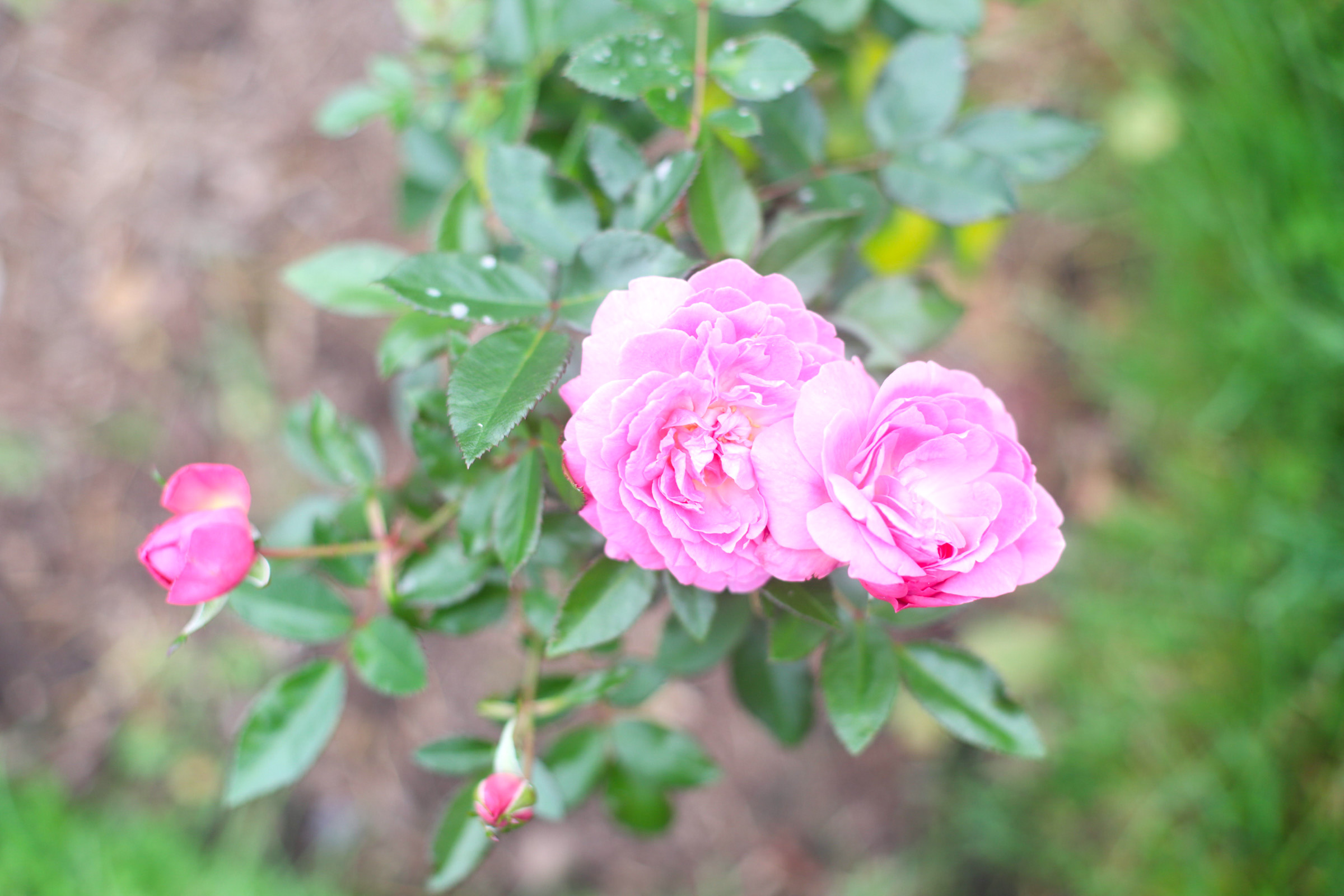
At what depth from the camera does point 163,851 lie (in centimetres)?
181

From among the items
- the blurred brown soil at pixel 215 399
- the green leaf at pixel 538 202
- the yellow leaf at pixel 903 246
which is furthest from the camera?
the blurred brown soil at pixel 215 399

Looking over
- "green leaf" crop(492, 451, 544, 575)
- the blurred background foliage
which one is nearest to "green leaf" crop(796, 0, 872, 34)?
"green leaf" crop(492, 451, 544, 575)

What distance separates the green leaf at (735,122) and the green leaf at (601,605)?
43cm

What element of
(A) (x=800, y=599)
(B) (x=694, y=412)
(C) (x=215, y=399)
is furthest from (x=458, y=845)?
(C) (x=215, y=399)

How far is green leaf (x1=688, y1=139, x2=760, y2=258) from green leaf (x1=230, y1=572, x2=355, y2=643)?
0.60 meters

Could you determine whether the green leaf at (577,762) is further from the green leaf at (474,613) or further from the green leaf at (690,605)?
the green leaf at (690,605)

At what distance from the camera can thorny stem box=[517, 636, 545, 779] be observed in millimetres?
921

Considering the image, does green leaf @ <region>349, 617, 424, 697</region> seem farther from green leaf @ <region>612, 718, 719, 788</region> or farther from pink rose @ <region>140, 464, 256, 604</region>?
green leaf @ <region>612, 718, 719, 788</region>

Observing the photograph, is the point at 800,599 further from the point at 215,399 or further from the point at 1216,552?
the point at 215,399

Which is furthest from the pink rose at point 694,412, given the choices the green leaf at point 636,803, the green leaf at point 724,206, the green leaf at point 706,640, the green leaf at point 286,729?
the green leaf at point 636,803

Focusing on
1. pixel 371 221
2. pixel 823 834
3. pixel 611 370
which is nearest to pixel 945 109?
pixel 611 370

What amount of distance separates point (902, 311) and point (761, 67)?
319 millimetres

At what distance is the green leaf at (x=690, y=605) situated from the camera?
0.76 metres

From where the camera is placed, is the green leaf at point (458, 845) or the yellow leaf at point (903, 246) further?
the yellow leaf at point (903, 246)
